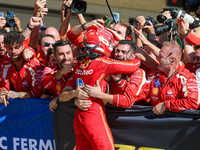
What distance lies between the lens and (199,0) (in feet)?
16.3

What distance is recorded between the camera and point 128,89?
143 inches

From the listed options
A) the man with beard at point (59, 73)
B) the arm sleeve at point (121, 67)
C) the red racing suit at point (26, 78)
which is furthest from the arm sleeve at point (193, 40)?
the red racing suit at point (26, 78)

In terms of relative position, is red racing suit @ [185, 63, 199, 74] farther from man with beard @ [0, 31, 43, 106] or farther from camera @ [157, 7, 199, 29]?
→ man with beard @ [0, 31, 43, 106]

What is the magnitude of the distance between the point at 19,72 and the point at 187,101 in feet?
8.71

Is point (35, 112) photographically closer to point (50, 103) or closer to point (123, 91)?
point (50, 103)

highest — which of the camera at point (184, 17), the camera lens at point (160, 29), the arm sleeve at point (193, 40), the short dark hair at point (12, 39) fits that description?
the camera at point (184, 17)

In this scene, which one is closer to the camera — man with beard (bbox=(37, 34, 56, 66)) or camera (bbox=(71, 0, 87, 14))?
camera (bbox=(71, 0, 87, 14))

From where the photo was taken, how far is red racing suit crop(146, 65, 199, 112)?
11.3 feet

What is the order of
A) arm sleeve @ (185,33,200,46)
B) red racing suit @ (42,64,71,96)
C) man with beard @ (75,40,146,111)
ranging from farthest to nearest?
red racing suit @ (42,64,71,96), arm sleeve @ (185,33,200,46), man with beard @ (75,40,146,111)

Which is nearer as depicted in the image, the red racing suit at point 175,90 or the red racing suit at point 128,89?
the red racing suit at point 175,90

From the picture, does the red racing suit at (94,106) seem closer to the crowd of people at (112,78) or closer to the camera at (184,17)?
the crowd of people at (112,78)

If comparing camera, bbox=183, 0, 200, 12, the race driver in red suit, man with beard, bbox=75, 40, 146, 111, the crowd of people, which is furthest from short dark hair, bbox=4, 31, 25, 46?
camera, bbox=183, 0, 200, 12

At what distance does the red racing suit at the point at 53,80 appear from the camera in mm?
4254

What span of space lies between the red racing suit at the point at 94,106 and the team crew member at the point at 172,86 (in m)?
0.35
